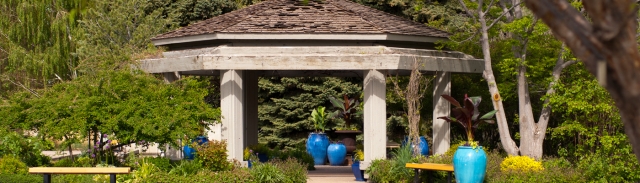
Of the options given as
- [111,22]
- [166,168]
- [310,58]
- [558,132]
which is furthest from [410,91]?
[111,22]

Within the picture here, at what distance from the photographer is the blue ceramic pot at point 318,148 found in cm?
2233

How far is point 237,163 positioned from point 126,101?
2701 millimetres

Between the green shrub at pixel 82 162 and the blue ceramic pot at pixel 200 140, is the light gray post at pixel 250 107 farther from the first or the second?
the green shrub at pixel 82 162

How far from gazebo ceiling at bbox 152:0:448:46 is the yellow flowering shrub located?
3617 mm

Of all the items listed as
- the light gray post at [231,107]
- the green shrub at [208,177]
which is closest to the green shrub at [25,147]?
the green shrub at [208,177]

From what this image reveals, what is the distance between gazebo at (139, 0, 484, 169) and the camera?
55.0ft

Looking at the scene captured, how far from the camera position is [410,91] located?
17.0m

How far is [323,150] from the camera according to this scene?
22.3m

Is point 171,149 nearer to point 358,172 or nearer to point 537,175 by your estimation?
point 358,172

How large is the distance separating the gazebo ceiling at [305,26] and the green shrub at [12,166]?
472cm

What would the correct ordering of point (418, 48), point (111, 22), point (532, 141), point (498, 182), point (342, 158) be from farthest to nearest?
point (111, 22)
point (342, 158)
point (418, 48)
point (532, 141)
point (498, 182)

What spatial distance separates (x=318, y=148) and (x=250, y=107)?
2.24 metres

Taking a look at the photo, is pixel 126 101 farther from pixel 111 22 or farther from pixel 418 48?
pixel 111 22

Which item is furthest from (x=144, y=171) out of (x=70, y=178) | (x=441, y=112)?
(x=441, y=112)
